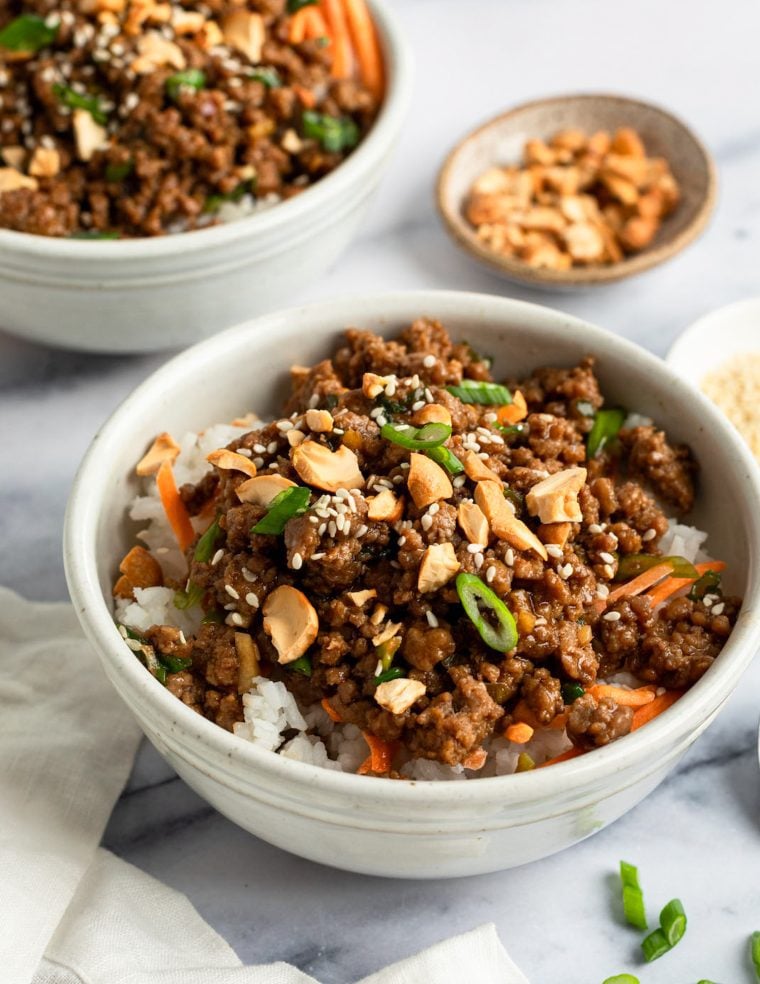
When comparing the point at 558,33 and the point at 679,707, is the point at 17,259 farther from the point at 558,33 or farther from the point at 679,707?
the point at 558,33

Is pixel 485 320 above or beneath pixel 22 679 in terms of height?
above

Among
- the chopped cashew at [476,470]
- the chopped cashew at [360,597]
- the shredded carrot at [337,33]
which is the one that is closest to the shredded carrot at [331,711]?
the chopped cashew at [360,597]

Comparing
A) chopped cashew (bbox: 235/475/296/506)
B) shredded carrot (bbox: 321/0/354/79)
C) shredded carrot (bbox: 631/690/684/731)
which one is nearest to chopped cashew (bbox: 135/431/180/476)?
chopped cashew (bbox: 235/475/296/506)

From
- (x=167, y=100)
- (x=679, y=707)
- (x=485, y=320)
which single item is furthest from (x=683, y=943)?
(x=167, y=100)

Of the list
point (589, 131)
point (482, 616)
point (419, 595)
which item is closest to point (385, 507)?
point (419, 595)

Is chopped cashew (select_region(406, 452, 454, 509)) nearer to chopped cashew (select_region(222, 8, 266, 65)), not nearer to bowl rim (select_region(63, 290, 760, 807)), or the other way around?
bowl rim (select_region(63, 290, 760, 807))

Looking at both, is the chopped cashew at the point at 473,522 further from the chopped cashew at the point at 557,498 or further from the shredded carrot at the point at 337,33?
the shredded carrot at the point at 337,33
